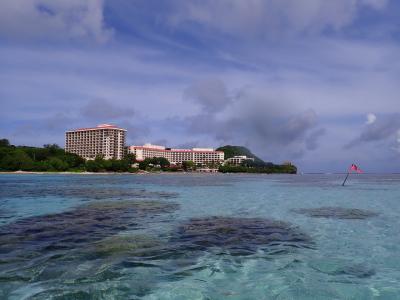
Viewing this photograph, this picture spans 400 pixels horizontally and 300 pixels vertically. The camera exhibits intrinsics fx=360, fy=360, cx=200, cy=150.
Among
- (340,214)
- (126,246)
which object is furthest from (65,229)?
(340,214)

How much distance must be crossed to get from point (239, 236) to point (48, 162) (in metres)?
136

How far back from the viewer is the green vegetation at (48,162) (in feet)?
414

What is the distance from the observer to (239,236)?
41.6 ft

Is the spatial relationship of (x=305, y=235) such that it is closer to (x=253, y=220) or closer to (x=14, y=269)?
(x=253, y=220)

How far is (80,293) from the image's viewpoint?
6785 mm

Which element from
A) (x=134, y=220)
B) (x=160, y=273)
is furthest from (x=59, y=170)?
(x=160, y=273)

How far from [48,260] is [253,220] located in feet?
33.3

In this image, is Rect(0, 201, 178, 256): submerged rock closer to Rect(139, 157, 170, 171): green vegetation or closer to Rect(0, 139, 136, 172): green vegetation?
Rect(0, 139, 136, 172): green vegetation

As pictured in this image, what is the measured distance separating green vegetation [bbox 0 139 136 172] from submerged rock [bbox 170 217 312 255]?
416 ft

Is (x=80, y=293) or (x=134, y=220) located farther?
(x=134, y=220)

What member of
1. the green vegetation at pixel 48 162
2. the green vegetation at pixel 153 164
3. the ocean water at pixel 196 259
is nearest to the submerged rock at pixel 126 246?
the ocean water at pixel 196 259

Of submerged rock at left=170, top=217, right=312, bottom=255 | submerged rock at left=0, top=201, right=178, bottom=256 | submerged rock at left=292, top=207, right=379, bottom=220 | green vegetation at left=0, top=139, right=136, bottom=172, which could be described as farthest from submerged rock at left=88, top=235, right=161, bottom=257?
green vegetation at left=0, top=139, right=136, bottom=172

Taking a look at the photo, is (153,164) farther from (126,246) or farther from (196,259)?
(196,259)

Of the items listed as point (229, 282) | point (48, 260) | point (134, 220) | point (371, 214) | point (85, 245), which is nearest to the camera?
point (229, 282)
